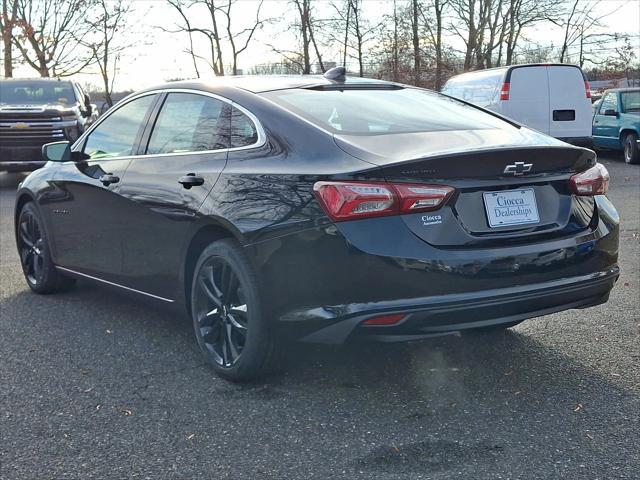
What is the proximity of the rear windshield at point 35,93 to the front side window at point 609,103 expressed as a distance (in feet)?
37.2

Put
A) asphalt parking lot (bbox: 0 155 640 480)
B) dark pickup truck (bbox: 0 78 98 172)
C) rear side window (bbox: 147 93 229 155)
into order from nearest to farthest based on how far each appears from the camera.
→ asphalt parking lot (bbox: 0 155 640 480) → rear side window (bbox: 147 93 229 155) → dark pickup truck (bbox: 0 78 98 172)

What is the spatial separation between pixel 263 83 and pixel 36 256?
2616 millimetres

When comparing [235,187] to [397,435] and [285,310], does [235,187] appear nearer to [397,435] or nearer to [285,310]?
[285,310]

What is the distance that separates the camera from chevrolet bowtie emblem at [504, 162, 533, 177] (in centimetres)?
327

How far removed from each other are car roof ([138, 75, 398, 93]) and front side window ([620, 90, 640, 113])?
1344cm

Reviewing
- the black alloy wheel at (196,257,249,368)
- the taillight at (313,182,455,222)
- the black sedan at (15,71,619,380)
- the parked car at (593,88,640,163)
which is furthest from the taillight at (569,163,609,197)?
the parked car at (593,88,640,163)

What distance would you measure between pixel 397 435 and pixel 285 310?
2.35 feet

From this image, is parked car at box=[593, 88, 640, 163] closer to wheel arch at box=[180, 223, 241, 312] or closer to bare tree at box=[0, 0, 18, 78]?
wheel arch at box=[180, 223, 241, 312]

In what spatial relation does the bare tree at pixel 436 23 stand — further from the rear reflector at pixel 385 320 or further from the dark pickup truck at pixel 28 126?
the rear reflector at pixel 385 320

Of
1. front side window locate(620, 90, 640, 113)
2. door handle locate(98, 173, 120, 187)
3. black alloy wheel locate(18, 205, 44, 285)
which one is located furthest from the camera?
front side window locate(620, 90, 640, 113)

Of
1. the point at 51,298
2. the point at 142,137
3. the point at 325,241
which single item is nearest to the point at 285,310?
the point at 325,241

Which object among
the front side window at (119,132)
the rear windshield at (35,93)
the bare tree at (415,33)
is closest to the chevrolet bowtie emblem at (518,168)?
the front side window at (119,132)

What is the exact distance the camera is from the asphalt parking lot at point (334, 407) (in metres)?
2.85

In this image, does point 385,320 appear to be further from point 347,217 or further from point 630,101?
point 630,101
